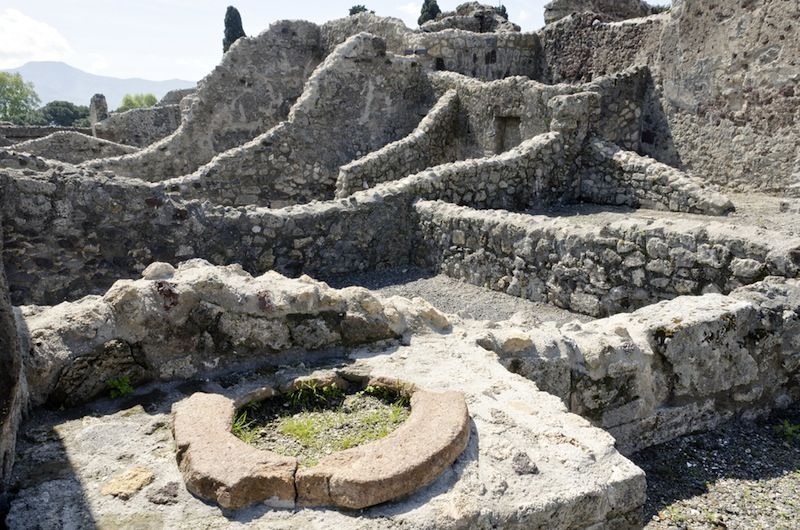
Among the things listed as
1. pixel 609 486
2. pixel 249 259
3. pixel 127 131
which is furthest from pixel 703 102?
pixel 127 131

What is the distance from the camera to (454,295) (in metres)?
7.50

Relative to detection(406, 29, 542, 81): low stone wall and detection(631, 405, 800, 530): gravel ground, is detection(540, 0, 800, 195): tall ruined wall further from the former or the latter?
detection(631, 405, 800, 530): gravel ground

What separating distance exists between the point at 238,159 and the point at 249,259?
4.22m

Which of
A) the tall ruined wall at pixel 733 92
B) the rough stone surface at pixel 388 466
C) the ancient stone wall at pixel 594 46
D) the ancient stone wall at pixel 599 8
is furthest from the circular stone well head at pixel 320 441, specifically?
the ancient stone wall at pixel 599 8

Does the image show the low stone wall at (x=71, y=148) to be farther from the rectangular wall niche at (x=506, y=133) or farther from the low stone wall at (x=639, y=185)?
the low stone wall at (x=639, y=185)

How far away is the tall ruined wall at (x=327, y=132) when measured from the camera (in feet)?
36.6

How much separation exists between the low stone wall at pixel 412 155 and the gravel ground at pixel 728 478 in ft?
22.8

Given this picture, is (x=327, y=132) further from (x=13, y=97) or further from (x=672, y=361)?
(x=13, y=97)

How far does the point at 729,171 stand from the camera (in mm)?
10633

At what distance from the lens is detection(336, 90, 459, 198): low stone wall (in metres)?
10.2

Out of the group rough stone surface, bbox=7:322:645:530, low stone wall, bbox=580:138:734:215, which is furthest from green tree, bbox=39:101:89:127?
rough stone surface, bbox=7:322:645:530

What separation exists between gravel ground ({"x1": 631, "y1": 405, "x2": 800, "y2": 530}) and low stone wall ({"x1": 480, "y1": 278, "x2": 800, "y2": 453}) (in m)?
0.11

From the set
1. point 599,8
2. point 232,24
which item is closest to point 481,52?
point 599,8

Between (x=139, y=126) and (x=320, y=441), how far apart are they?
22.3 meters
